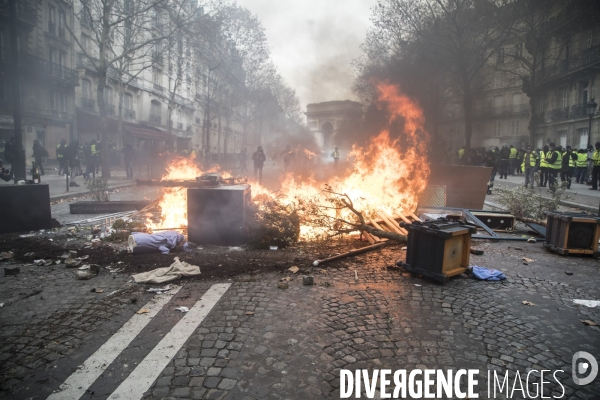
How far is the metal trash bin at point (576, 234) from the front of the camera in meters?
6.45

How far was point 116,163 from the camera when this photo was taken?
3359cm

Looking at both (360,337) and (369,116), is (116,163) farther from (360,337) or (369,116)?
(360,337)

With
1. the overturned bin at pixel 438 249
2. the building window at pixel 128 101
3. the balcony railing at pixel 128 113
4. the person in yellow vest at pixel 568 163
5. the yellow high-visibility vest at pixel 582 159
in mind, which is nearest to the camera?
the overturned bin at pixel 438 249

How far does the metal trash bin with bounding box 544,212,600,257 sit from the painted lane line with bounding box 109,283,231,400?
5892 mm

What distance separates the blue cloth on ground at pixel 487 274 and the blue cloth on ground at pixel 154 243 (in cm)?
476

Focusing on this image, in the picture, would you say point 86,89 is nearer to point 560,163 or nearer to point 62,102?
point 62,102

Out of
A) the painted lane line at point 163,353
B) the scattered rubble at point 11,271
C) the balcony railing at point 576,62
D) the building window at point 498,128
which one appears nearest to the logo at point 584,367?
the painted lane line at point 163,353

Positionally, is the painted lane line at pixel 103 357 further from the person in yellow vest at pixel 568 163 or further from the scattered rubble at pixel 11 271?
the person in yellow vest at pixel 568 163

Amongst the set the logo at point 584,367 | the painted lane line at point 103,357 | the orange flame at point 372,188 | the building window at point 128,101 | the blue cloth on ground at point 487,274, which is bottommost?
the painted lane line at point 103,357

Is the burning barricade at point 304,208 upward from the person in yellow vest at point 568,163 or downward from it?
downward

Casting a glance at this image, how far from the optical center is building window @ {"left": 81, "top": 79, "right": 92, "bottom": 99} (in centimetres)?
3388

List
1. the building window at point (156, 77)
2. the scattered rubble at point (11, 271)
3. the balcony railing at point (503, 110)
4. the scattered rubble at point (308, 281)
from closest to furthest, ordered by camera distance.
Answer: the scattered rubble at point (308, 281), the scattered rubble at point (11, 271), the balcony railing at point (503, 110), the building window at point (156, 77)

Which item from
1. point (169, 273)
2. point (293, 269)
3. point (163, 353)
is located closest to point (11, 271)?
point (169, 273)

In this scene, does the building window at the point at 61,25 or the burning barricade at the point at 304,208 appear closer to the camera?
the burning barricade at the point at 304,208
